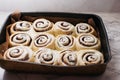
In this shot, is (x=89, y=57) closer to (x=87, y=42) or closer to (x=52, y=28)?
(x=87, y=42)

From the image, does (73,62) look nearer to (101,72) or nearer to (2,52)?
(101,72)

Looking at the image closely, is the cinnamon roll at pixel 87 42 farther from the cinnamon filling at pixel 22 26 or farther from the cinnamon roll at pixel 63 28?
the cinnamon filling at pixel 22 26

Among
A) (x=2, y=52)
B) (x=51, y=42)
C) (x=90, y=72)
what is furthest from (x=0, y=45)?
(x=90, y=72)

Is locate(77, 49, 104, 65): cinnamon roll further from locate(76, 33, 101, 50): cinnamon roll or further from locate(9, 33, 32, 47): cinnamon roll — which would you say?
locate(9, 33, 32, 47): cinnamon roll

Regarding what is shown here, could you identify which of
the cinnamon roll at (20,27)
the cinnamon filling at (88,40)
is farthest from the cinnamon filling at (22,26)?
the cinnamon filling at (88,40)

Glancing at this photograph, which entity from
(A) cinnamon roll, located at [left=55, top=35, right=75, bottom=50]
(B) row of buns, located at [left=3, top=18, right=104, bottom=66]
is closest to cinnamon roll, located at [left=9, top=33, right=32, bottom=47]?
(B) row of buns, located at [left=3, top=18, right=104, bottom=66]
